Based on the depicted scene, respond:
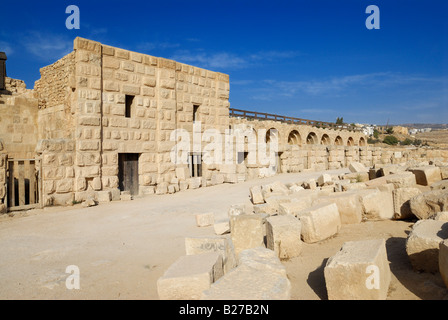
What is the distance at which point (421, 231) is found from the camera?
3.64m

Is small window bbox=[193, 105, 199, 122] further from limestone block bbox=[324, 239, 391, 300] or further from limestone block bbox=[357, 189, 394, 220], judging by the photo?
limestone block bbox=[324, 239, 391, 300]

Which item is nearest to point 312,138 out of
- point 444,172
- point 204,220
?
point 444,172

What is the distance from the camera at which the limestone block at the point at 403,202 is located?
570cm

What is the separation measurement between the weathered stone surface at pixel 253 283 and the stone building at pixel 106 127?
25.2ft

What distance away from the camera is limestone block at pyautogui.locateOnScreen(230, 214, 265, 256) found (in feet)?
16.0

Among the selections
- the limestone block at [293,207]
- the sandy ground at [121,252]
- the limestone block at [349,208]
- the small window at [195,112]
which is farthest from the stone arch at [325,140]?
the limestone block at [349,208]

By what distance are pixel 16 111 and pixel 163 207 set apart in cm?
783

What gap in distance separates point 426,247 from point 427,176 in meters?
5.45

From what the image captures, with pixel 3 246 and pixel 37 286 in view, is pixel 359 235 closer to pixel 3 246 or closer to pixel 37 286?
pixel 37 286

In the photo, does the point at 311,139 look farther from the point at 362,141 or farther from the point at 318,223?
the point at 318,223

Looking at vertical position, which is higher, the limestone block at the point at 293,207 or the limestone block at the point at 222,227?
the limestone block at the point at 293,207

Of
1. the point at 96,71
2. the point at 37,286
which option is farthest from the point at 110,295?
the point at 96,71

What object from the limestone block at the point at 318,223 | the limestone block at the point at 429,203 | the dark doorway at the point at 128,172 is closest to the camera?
the limestone block at the point at 429,203

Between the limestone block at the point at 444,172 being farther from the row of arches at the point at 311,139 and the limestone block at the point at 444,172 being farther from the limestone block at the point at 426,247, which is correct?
the row of arches at the point at 311,139
